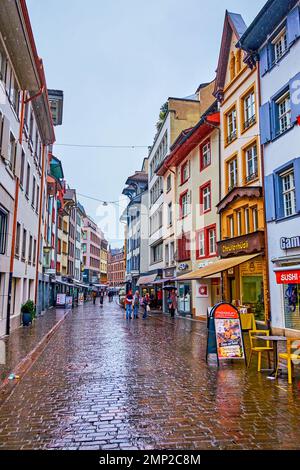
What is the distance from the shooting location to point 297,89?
1355 cm

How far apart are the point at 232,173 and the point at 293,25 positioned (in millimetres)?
7454

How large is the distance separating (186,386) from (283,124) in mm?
11769

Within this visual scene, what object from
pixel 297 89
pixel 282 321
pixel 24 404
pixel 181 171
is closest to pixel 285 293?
pixel 282 321

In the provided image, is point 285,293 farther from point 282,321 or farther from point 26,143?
point 26,143

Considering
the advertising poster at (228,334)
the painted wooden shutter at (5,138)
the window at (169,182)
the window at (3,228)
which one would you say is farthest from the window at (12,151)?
the window at (169,182)

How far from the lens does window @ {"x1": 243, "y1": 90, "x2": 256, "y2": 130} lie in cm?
1755

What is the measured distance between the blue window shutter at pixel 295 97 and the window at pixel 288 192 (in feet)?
6.68

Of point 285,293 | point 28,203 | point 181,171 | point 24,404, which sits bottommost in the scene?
point 24,404

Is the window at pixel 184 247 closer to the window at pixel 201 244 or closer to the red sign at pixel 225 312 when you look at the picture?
the window at pixel 201 244

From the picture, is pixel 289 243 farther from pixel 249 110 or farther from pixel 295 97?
pixel 249 110

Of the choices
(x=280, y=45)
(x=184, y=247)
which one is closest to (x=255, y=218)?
(x=280, y=45)

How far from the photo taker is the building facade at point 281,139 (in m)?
13.5

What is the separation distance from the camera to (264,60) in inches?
639

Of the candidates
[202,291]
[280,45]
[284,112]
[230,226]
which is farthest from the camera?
[202,291]
